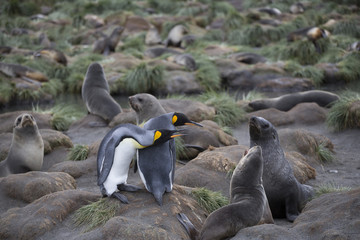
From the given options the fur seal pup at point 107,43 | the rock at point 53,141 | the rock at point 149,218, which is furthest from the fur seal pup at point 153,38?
the rock at point 149,218

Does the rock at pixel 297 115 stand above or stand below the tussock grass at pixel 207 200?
below

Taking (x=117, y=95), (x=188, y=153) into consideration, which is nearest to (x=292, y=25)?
(x=117, y=95)

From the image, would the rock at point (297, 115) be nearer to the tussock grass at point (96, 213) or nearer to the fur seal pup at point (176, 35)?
the tussock grass at point (96, 213)

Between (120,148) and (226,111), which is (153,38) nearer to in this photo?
(226,111)

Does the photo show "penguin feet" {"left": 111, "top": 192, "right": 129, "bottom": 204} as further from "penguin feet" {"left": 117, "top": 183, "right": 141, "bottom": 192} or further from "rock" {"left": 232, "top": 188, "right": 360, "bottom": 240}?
"rock" {"left": 232, "top": 188, "right": 360, "bottom": 240}

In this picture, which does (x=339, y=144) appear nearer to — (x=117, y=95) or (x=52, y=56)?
(x=117, y=95)

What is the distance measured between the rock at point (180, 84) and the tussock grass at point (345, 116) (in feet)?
20.3

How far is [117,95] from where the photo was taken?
14859 mm

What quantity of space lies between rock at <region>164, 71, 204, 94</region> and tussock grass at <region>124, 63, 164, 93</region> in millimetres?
295

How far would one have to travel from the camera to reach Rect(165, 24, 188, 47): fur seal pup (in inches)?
862

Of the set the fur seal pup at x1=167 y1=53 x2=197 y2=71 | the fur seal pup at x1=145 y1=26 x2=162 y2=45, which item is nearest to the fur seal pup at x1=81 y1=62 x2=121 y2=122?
the fur seal pup at x1=167 y1=53 x2=197 y2=71

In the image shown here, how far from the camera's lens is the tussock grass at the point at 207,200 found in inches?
193

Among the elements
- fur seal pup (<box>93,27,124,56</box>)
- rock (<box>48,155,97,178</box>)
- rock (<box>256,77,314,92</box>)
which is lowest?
rock (<box>256,77,314,92</box>)

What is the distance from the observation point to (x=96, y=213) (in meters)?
4.42
